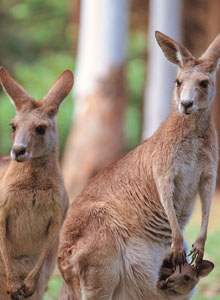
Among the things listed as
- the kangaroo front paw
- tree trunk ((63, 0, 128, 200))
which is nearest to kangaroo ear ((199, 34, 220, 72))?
the kangaroo front paw

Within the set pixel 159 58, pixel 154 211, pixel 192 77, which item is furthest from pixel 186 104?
pixel 159 58

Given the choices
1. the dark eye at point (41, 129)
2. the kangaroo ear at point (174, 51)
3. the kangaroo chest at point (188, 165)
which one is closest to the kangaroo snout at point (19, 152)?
the dark eye at point (41, 129)

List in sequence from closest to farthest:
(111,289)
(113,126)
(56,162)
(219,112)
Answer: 1. (111,289)
2. (56,162)
3. (113,126)
4. (219,112)

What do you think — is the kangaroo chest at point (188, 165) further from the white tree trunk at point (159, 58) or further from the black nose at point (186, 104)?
the white tree trunk at point (159, 58)

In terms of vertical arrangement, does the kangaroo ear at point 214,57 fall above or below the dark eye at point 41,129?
above

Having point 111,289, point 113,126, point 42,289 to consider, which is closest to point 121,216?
point 111,289

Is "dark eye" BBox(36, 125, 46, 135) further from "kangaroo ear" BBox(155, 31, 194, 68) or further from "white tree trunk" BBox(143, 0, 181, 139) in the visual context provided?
"white tree trunk" BBox(143, 0, 181, 139)

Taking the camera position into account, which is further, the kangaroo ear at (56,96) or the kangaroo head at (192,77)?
the kangaroo ear at (56,96)

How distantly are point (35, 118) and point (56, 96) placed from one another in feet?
0.78

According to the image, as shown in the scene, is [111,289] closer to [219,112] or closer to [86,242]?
[86,242]

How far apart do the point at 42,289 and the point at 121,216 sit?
79cm

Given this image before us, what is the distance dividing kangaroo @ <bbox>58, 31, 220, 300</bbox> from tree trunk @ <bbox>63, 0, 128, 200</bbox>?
6.26 meters

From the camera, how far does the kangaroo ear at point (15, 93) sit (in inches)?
176

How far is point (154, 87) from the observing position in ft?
37.4
